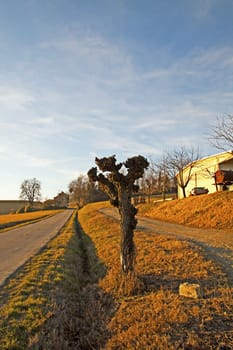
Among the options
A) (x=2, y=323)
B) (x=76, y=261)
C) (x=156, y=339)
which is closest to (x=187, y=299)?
(x=156, y=339)

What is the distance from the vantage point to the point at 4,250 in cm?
1482

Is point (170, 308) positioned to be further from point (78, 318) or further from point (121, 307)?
point (78, 318)

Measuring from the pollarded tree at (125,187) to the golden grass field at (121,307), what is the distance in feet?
2.13

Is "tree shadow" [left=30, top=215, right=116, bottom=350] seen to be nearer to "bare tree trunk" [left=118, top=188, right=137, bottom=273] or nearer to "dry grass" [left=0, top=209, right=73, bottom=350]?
"dry grass" [left=0, top=209, right=73, bottom=350]

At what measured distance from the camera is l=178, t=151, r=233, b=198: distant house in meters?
29.6

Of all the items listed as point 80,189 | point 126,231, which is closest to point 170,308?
point 126,231

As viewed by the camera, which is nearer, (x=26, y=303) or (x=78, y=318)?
(x=78, y=318)

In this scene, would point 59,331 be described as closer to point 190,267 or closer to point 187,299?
point 187,299

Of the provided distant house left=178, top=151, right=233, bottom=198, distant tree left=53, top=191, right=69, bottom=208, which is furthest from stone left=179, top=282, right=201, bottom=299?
distant tree left=53, top=191, right=69, bottom=208

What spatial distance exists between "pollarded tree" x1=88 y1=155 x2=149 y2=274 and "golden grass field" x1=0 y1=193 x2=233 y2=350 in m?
0.65

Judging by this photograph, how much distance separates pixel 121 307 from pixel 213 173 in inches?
1265

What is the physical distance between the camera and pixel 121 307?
6.16 meters

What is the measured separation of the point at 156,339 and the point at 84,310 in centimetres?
264

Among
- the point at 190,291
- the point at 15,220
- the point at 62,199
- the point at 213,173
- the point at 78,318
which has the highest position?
the point at 62,199
